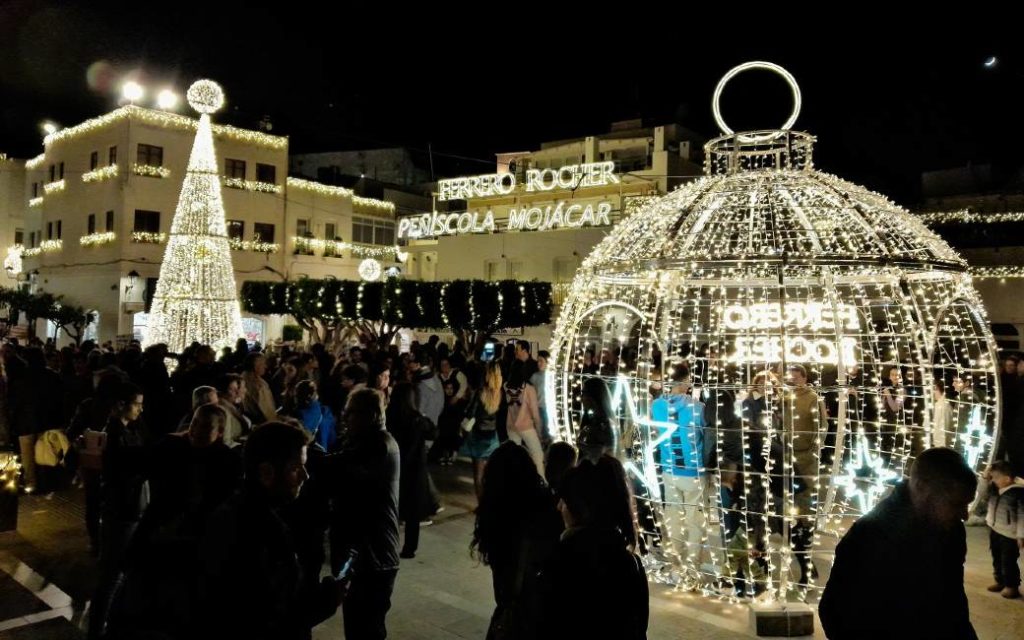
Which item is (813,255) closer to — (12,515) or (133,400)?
(133,400)

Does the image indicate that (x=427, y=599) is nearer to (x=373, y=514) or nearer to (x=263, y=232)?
(x=373, y=514)

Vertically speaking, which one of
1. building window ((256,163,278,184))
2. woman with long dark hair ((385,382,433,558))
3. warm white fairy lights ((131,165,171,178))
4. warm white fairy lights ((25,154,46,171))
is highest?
warm white fairy lights ((25,154,46,171))

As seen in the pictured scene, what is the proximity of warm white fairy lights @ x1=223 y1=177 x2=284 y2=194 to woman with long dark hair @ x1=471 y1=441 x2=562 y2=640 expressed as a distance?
3179 cm

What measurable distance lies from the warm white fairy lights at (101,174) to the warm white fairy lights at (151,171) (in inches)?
42.8

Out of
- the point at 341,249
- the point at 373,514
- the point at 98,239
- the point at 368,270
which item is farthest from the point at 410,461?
the point at 341,249

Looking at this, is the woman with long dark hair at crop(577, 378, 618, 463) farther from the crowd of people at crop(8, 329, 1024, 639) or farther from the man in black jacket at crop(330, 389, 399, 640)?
the man in black jacket at crop(330, 389, 399, 640)

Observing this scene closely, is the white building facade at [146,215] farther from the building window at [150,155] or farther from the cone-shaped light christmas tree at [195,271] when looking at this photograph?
the cone-shaped light christmas tree at [195,271]

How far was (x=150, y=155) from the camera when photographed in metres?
29.4

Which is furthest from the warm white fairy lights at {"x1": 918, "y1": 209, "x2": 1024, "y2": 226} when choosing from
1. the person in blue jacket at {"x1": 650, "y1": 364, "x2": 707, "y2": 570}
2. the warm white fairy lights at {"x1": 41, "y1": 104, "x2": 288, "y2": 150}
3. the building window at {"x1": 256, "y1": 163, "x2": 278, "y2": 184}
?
the warm white fairy lights at {"x1": 41, "y1": 104, "x2": 288, "y2": 150}

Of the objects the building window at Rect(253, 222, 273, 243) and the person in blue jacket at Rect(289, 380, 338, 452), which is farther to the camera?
the building window at Rect(253, 222, 273, 243)

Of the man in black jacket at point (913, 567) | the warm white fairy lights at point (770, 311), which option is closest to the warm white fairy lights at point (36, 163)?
the warm white fairy lights at point (770, 311)

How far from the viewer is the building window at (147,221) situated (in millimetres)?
29141

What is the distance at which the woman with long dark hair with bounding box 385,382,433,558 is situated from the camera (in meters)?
6.57

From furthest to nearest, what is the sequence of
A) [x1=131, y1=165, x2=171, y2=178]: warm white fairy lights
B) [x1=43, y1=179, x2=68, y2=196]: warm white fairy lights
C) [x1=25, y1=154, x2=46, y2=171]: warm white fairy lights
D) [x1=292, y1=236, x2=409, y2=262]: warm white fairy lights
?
[x1=25, y1=154, x2=46, y2=171]: warm white fairy lights → [x1=292, y1=236, x2=409, y2=262]: warm white fairy lights → [x1=43, y1=179, x2=68, y2=196]: warm white fairy lights → [x1=131, y1=165, x2=171, y2=178]: warm white fairy lights
